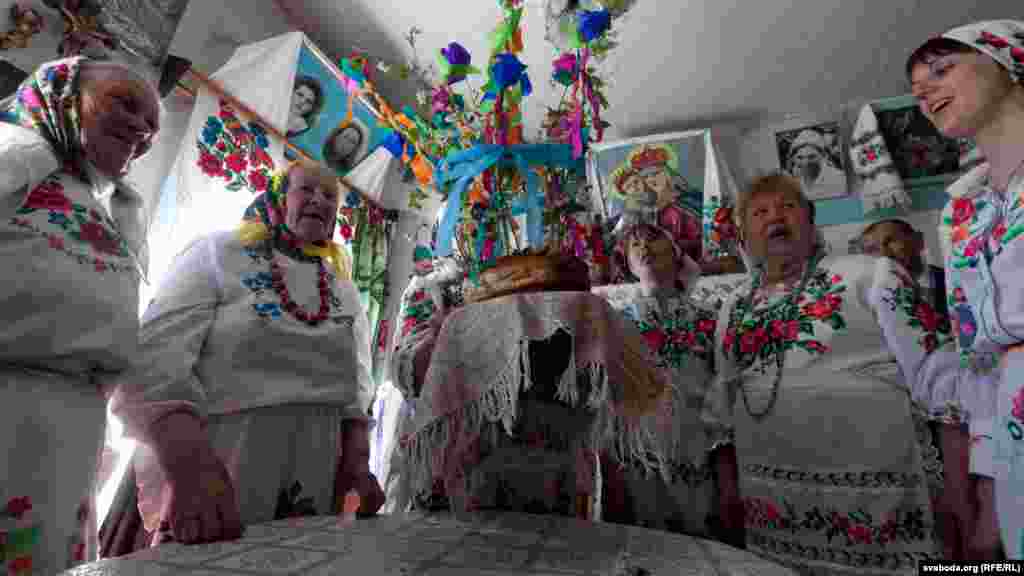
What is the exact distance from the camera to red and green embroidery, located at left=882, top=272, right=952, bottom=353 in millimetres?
983

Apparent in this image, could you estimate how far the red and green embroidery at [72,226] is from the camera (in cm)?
74

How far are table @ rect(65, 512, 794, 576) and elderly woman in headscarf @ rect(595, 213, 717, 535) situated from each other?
438mm

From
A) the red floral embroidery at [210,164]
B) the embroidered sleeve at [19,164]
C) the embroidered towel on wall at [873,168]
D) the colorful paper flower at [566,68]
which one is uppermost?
the embroidered towel on wall at [873,168]

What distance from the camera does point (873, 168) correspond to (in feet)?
8.30

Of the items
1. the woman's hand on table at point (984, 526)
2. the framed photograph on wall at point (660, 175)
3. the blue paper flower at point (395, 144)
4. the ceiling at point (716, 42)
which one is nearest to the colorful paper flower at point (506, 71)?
the blue paper flower at point (395, 144)

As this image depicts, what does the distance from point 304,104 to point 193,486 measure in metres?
2.02

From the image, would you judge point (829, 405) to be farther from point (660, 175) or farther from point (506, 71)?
point (660, 175)

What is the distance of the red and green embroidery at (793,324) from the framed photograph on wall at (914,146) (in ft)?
6.94

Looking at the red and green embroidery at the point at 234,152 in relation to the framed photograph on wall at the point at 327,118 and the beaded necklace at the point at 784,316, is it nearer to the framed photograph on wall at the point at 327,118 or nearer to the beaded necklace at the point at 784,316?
the framed photograph on wall at the point at 327,118

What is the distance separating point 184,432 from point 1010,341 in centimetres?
133

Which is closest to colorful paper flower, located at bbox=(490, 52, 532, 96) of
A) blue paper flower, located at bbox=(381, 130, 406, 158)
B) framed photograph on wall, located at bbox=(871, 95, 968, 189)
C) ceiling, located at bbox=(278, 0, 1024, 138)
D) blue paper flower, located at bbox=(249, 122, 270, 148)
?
blue paper flower, located at bbox=(381, 130, 406, 158)

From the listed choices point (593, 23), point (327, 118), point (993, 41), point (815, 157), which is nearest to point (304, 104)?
point (327, 118)

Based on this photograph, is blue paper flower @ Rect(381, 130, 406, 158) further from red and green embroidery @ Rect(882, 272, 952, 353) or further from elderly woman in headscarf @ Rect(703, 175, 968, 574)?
red and green embroidery @ Rect(882, 272, 952, 353)

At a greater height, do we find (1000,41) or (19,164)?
(1000,41)
